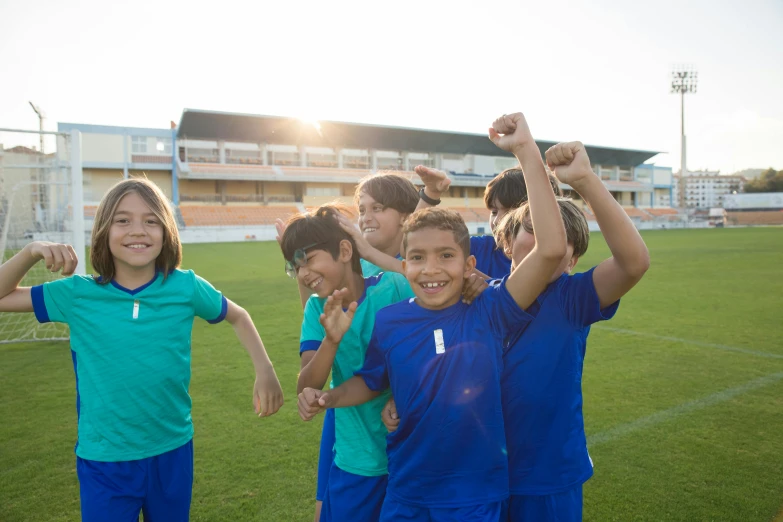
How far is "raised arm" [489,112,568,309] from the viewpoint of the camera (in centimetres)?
172

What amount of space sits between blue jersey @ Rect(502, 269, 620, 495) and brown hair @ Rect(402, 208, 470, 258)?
34 centimetres

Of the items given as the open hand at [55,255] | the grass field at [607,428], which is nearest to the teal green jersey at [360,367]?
the open hand at [55,255]

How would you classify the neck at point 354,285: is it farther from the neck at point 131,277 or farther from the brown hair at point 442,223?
the neck at point 131,277

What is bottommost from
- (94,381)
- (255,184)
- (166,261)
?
(94,381)

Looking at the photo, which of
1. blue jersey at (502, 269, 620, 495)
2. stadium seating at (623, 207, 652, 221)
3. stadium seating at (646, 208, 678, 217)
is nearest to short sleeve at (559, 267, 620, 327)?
blue jersey at (502, 269, 620, 495)

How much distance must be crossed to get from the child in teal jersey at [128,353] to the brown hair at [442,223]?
902 millimetres

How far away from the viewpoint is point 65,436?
4363mm

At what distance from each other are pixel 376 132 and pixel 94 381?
5076 cm

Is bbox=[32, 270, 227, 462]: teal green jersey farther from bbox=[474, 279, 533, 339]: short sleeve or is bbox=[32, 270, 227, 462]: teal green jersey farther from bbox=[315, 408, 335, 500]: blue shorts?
bbox=[474, 279, 533, 339]: short sleeve

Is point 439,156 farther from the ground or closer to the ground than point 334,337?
farther from the ground

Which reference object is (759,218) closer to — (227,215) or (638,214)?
(638,214)

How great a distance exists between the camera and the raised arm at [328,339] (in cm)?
192

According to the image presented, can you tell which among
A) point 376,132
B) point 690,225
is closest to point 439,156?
point 376,132

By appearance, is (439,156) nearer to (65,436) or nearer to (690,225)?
(690,225)
